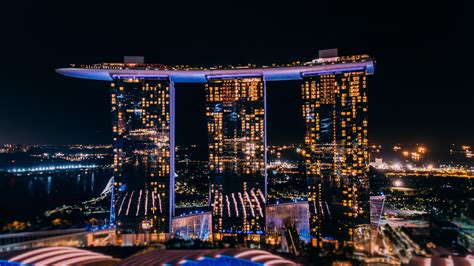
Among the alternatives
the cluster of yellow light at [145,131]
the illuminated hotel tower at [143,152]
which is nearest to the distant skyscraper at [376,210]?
the illuminated hotel tower at [143,152]

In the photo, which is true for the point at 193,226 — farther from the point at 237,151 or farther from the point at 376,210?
the point at 376,210

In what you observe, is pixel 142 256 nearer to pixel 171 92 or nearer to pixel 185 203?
pixel 171 92

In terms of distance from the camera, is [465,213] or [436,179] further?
[436,179]

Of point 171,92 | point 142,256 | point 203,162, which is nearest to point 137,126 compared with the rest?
point 171,92

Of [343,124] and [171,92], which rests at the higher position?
[171,92]

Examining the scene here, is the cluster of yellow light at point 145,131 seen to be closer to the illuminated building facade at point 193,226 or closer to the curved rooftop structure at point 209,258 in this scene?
the illuminated building facade at point 193,226
